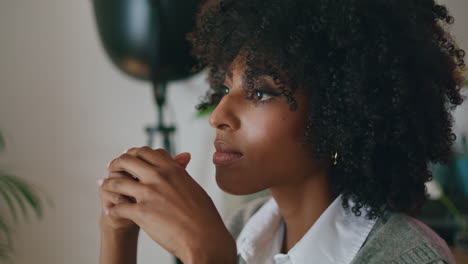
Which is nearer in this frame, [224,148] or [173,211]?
[173,211]

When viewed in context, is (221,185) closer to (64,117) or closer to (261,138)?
(261,138)

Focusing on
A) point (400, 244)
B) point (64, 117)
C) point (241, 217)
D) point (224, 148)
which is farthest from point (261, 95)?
point (64, 117)

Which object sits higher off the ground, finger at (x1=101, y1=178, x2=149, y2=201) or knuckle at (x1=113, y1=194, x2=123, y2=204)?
finger at (x1=101, y1=178, x2=149, y2=201)

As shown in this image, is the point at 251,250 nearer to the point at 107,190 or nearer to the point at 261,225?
the point at 261,225

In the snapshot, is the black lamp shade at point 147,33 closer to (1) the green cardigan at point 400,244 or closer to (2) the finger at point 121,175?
(2) the finger at point 121,175

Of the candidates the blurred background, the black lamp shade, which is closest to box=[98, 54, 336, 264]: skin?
the black lamp shade

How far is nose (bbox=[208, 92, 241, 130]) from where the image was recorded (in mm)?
746

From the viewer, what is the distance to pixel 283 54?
73cm

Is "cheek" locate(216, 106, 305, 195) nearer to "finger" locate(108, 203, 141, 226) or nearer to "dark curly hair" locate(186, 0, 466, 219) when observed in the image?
"dark curly hair" locate(186, 0, 466, 219)

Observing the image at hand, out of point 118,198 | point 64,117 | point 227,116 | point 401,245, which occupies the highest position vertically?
point 64,117

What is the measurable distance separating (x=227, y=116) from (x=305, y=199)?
23 cm

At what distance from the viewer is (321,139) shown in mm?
747

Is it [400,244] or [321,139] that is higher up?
[321,139]

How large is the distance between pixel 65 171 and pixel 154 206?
1078 millimetres
